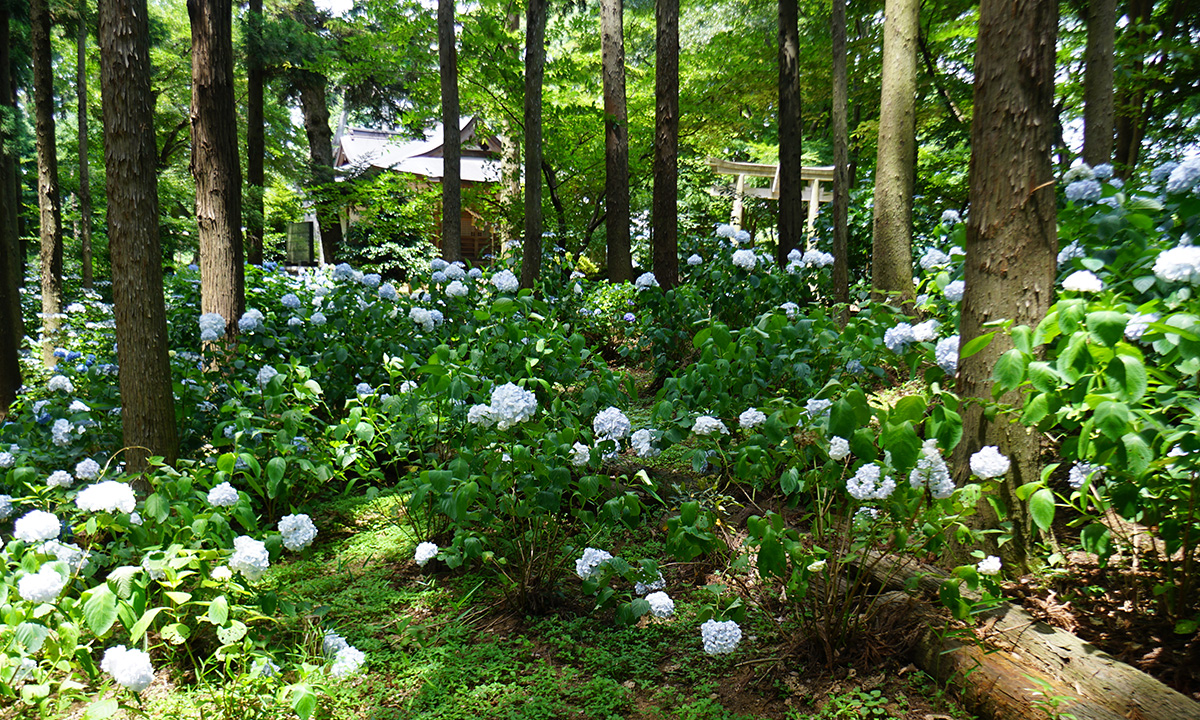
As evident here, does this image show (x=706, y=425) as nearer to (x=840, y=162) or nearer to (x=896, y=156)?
(x=896, y=156)

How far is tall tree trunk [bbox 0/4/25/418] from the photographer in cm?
669

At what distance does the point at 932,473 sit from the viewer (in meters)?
1.92

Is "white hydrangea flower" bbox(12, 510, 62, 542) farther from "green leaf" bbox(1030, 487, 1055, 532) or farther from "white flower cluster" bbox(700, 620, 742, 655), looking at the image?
"green leaf" bbox(1030, 487, 1055, 532)

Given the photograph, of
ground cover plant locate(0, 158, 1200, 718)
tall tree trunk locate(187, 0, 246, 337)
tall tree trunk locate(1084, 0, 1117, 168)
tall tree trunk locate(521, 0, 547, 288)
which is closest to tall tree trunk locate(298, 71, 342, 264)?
tall tree trunk locate(521, 0, 547, 288)

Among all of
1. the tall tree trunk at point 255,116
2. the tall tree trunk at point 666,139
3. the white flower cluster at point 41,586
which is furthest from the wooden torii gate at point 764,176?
the white flower cluster at point 41,586

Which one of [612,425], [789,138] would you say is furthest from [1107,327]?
[789,138]

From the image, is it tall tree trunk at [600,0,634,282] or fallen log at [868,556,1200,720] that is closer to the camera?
fallen log at [868,556,1200,720]

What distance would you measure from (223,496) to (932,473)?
221cm

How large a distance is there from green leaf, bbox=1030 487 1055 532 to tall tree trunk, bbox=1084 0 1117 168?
544 centimetres

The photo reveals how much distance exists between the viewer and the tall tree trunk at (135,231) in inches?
116

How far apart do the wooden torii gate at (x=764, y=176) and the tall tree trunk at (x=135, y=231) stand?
11.2 meters

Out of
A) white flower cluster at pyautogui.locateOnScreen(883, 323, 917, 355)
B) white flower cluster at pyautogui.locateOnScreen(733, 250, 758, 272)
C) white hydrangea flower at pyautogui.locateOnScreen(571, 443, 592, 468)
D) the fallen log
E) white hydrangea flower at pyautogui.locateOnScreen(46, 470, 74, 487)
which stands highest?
white flower cluster at pyautogui.locateOnScreen(733, 250, 758, 272)

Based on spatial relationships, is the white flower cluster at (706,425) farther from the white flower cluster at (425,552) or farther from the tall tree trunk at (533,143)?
the tall tree trunk at (533,143)

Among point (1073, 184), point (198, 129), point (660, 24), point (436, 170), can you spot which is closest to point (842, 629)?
point (1073, 184)
